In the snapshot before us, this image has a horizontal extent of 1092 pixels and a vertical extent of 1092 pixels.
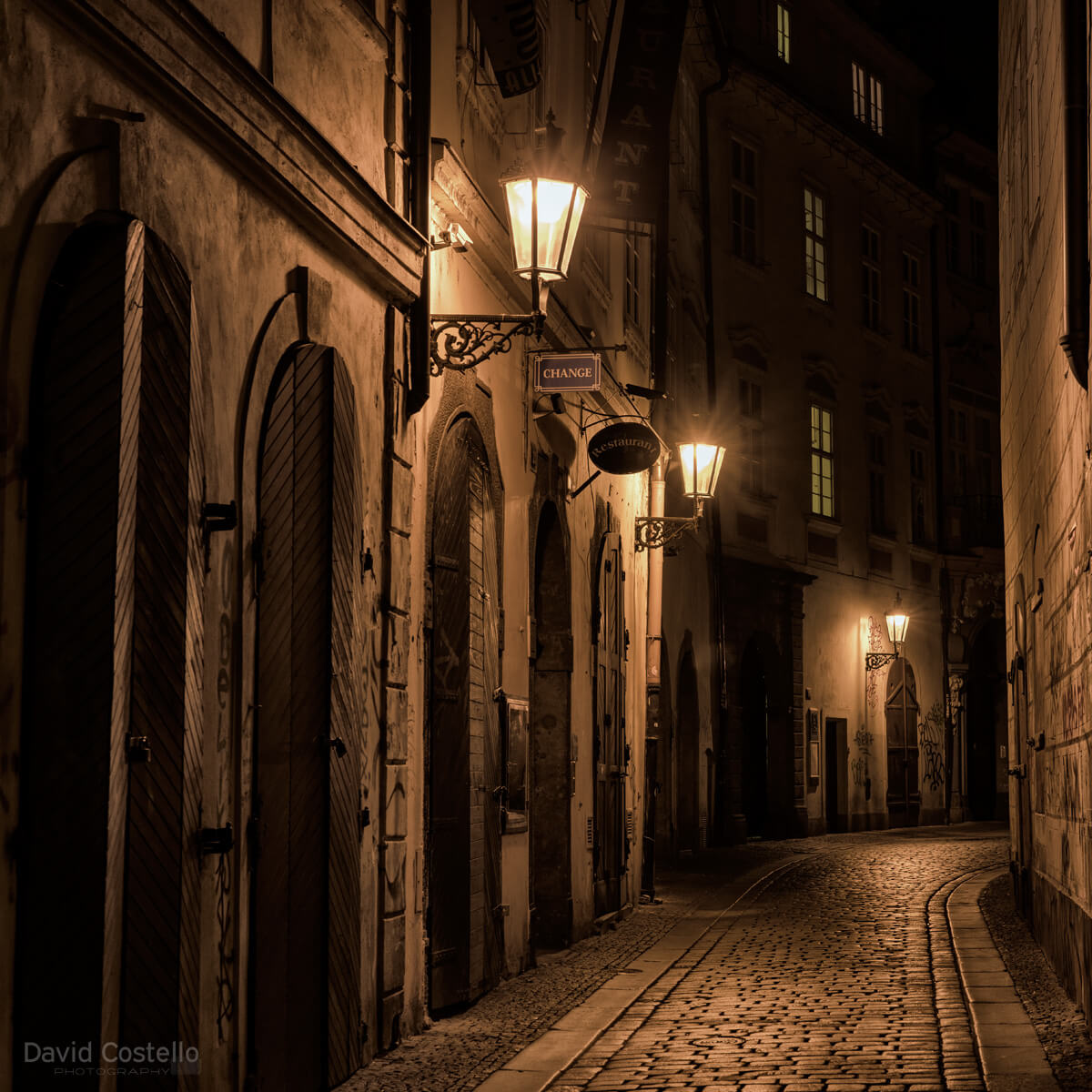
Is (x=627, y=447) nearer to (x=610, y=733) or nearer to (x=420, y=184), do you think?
(x=610, y=733)

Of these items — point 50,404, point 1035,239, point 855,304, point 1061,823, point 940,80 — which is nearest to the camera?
point 50,404

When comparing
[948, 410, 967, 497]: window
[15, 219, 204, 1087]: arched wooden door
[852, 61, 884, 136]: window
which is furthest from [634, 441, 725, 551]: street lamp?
[948, 410, 967, 497]: window

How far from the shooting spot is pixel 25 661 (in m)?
4.38

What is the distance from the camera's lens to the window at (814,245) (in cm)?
2780

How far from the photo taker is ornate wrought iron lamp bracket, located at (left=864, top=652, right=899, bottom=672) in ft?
94.0

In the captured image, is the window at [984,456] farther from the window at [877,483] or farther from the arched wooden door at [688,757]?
the arched wooden door at [688,757]

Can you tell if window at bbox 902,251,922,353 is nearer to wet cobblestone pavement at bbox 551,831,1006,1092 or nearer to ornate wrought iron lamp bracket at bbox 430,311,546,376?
wet cobblestone pavement at bbox 551,831,1006,1092

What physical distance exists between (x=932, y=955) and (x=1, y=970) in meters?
8.44

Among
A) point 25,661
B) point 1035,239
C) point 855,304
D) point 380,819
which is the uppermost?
point 855,304

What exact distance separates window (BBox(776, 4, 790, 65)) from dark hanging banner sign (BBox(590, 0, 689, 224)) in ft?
50.4

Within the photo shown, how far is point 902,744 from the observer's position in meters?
29.2

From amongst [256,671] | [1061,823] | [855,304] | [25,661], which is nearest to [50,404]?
[25,661]

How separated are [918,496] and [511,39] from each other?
2247 cm

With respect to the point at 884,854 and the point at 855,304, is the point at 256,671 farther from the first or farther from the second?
the point at 855,304
